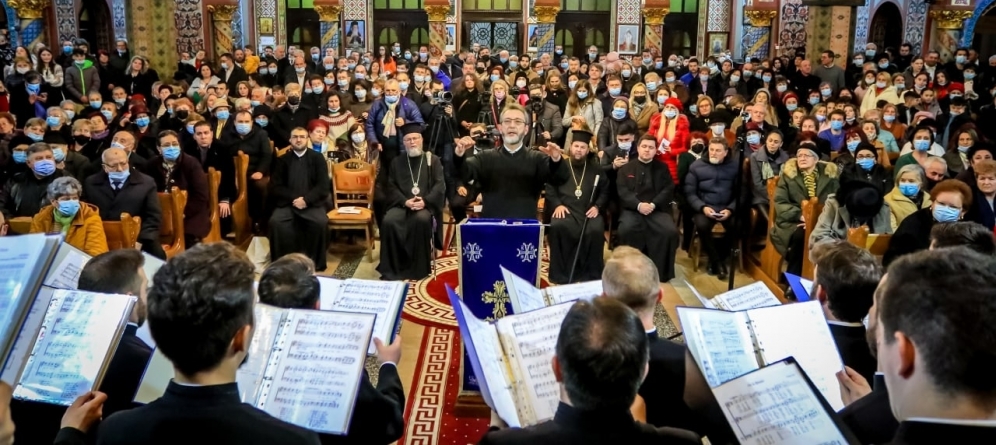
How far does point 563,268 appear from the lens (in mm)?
7324

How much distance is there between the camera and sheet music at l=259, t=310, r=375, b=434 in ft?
7.64

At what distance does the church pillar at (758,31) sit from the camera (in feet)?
59.0

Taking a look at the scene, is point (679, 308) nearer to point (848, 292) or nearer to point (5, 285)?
point (848, 292)

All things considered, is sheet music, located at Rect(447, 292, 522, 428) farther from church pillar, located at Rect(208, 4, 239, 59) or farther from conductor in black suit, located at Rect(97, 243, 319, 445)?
church pillar, located at Rect(208, 4, 239, 59)

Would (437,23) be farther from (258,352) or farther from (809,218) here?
(258,352)

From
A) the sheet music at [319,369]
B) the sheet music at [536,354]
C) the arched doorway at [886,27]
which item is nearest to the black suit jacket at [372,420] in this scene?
the sheet music at [319,369]

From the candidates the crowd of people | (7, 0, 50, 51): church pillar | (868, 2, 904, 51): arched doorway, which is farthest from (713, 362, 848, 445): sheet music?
(868, 2, 904, 51): arched doorway

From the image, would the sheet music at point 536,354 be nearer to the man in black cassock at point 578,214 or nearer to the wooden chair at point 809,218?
the wooden chair at point 809,218

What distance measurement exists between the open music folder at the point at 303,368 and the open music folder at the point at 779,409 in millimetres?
1002

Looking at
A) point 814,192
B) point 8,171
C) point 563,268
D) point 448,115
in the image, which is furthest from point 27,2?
point 814,192

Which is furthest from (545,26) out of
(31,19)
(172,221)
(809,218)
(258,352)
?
(258,352)

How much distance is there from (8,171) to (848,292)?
7313mm

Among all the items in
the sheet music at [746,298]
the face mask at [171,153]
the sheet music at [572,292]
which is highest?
the face mask at [171,153]

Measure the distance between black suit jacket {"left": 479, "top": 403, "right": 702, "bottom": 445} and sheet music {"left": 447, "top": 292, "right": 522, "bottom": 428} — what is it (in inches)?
17.5
